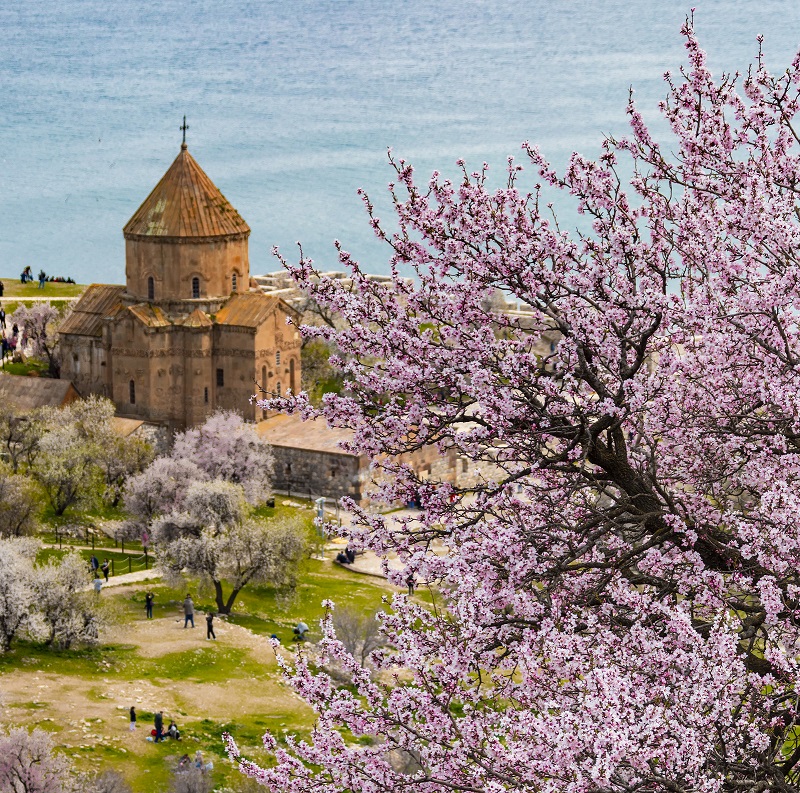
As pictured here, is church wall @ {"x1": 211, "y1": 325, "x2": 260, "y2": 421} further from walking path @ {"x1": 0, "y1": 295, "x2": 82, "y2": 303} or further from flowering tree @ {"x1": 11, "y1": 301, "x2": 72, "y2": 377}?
walking path @ {"x1": 0, "y1": 295, "x2": 82, "y2": 303}

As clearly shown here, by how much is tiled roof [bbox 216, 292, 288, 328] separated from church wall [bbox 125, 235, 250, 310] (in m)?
0.65

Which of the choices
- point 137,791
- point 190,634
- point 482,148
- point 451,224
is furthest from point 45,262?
point 451,224

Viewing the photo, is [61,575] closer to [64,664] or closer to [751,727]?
[64,664]

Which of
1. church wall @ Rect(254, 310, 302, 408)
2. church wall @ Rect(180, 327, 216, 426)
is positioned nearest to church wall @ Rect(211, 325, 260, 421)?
church wall @ Rect(180, 327, 216, 426)

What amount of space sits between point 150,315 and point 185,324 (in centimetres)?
142

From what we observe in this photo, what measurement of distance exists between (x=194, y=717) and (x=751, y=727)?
27.1 m

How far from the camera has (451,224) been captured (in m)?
12.9

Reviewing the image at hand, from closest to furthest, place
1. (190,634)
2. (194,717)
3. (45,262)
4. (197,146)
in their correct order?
1. (194,717)
2. (190,634)
3. (45,262)
4. (197,146)

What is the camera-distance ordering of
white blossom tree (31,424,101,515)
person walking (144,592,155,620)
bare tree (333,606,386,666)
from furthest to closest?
white blossom tree (31,424,101,515), person walking (144,592,155,620), bare tree (333,606,386,666)

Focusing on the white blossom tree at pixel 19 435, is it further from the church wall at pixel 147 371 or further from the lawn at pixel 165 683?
the lawn at pixel 165 683

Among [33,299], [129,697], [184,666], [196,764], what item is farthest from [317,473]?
[33,299]

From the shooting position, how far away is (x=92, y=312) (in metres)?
65.1

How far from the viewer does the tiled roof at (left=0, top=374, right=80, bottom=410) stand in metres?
62.2

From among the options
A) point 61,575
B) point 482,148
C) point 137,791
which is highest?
point 482,148
